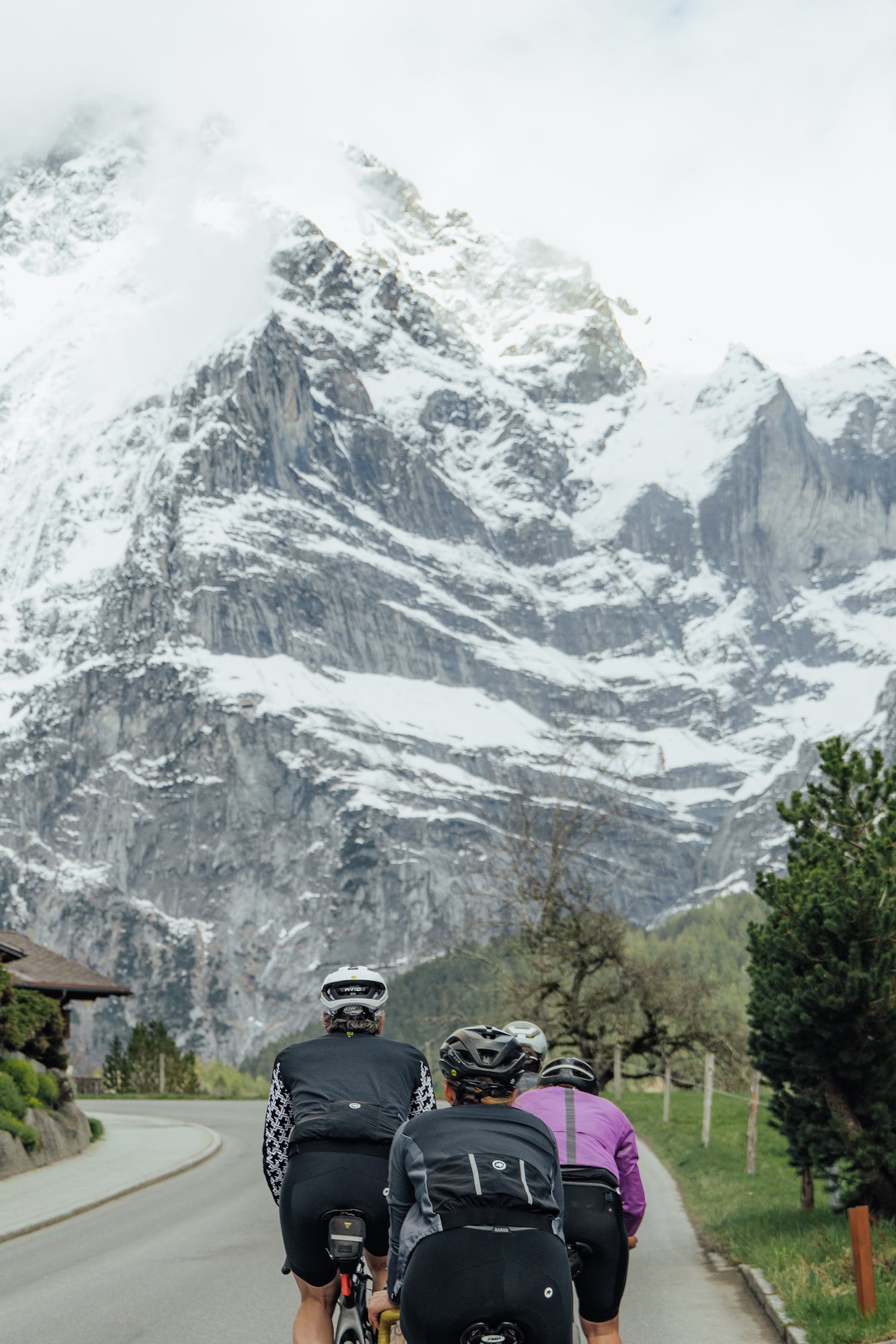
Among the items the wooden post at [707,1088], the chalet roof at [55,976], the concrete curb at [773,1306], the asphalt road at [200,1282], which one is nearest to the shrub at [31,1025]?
the chalet roof at [55,976]

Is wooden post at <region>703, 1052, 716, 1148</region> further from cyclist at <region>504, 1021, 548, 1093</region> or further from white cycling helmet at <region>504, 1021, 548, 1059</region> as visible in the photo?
white cycling helmet at <region>504, 1021, 548, 1059</region>

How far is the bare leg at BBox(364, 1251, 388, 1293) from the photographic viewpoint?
263 inches

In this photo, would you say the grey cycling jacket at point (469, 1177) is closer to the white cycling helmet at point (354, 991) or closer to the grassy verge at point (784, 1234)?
the white cycling helmet at point (354, 991)

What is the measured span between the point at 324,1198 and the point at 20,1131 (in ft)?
66.4

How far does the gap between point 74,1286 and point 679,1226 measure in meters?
6.41

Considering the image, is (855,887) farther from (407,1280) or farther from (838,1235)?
(407,1280)

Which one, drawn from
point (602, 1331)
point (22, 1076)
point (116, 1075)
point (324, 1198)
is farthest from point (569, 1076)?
point (116, 1075)

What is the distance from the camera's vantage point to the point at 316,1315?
21.0 feet

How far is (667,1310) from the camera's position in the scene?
1035cm

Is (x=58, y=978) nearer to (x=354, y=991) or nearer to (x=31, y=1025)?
(x=31, y=1025)

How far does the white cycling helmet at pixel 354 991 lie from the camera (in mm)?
6832

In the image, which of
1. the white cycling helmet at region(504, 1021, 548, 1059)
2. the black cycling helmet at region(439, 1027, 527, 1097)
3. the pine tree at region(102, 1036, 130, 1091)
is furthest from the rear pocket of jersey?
the pine tree at region(102, 1036, 130, 1091)

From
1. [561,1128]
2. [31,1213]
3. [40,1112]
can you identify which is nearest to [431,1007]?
[40,1112]

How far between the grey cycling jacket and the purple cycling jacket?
5.12ft
